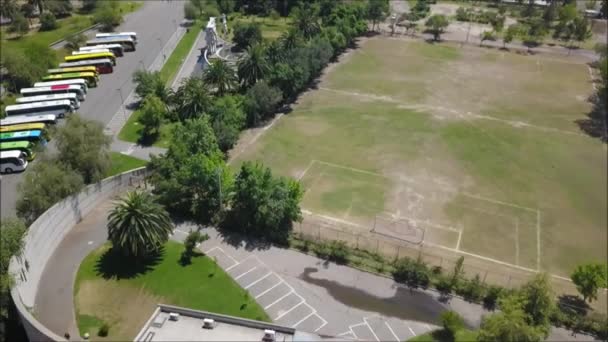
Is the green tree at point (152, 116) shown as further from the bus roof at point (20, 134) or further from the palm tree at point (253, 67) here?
the palm tree at point (253, 67)

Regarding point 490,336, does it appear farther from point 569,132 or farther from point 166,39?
point 166,39

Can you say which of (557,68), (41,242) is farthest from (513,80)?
(41,242)

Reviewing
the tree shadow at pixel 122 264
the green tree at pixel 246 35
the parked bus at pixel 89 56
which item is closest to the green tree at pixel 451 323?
the tree shadow at pixel 122 264

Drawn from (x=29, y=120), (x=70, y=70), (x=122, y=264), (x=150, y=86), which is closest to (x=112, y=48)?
(x=70, y=70)

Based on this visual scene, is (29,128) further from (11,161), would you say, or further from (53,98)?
(53,98)

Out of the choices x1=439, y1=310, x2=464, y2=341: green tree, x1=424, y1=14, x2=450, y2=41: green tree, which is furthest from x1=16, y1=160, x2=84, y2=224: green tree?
x1=424, y1=14, x2=450, y2=41: green tree
